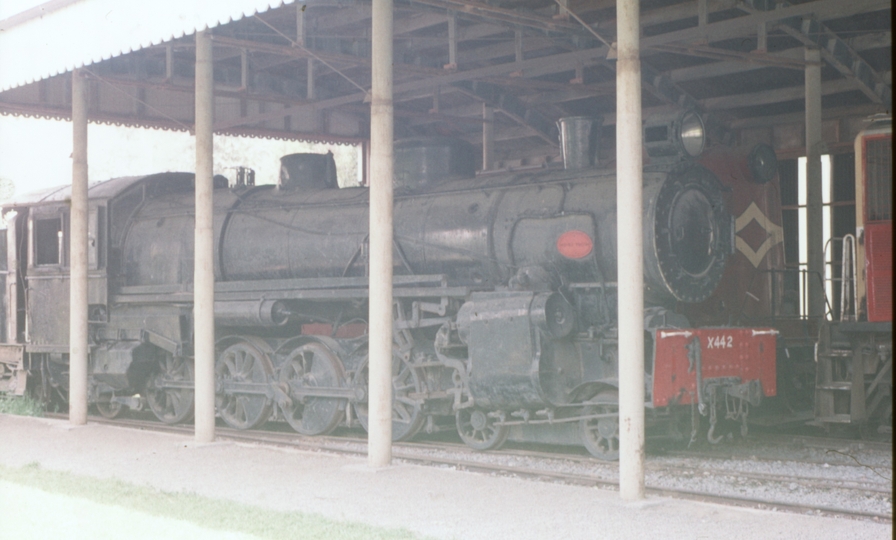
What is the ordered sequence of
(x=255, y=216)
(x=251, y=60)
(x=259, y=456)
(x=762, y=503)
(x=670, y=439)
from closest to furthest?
(x=762, y=503)
(x=259, y=456)
(x=670, y=439)
(x=255, y=216)
(x=251, y=60)

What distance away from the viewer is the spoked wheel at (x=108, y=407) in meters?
13.2

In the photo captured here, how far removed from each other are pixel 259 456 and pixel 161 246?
14.7 feet

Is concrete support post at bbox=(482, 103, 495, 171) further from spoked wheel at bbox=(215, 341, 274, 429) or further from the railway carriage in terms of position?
the railway carriage

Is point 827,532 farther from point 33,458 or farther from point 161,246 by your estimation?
point 161,246

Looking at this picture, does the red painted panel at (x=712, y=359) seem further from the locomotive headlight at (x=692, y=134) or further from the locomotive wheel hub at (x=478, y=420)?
the locomotive wheel hub at (x=478, y=420)

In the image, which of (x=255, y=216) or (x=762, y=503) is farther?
(x=255, y=216)

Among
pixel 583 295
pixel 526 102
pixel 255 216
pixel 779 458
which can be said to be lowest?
pixel 779 458

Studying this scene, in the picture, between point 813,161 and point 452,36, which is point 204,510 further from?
point 813,161

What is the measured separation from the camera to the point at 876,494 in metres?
7.38

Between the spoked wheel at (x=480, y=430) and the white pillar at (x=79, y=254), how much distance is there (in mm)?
4653

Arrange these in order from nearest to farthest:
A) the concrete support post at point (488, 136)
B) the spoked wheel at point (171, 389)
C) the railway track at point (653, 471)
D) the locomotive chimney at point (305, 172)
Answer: the railway track at point (653, 471), the spoked wheel at point (171, 389), the locomotive chimney at point (305, 172), the concrete support post at point (488, 136)

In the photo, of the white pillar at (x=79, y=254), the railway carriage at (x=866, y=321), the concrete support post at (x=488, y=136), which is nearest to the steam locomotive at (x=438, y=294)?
the railway carriage at (x=866, y=321)

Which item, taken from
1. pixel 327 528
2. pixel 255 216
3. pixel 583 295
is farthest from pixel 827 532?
pixel 255 216

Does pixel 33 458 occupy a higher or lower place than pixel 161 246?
lower
